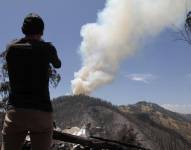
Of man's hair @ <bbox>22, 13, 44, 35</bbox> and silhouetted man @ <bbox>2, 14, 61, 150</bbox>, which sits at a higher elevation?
man's hair @ <bbox>22, 13, 44, 35</bbox>

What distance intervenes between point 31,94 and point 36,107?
0.14 metres

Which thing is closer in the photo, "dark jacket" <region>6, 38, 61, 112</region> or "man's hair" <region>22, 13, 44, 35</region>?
"dark jacket" <region>6, 38, 61, 112</region>

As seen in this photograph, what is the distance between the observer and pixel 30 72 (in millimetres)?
4621

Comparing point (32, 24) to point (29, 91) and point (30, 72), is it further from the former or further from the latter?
point (29, 91)

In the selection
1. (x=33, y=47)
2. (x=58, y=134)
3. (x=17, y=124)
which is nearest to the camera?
(x=17, y=124)

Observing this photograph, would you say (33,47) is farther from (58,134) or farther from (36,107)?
(58,134)

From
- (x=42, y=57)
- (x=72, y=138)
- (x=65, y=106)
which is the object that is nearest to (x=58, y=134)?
(x=72, y=138)

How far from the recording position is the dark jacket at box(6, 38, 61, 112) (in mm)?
4496

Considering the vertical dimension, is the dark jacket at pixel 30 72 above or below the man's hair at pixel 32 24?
below

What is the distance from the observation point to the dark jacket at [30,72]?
4.50m

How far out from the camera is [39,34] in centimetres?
480

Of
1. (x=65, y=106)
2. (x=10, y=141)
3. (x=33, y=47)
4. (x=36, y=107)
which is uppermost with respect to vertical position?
(x=65, y=106)

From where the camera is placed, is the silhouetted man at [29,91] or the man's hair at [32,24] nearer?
the silhouetted man at [29,91]

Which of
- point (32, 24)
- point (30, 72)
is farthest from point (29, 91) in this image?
point (32, 24)
